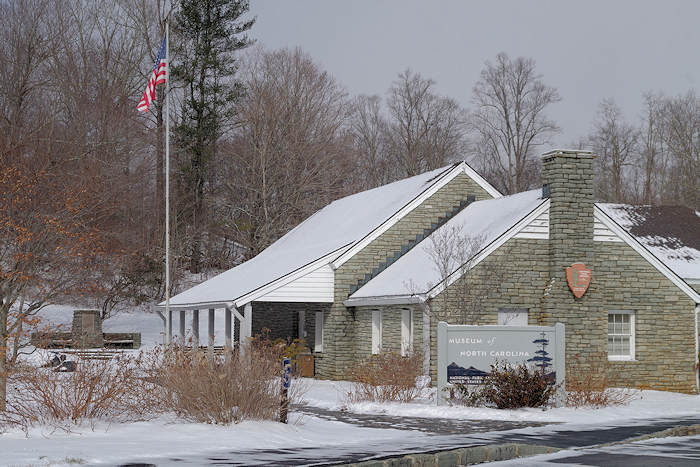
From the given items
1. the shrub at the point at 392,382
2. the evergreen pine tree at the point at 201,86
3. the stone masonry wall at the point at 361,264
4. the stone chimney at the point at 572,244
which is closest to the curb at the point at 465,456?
the shrub at the point at 392,382

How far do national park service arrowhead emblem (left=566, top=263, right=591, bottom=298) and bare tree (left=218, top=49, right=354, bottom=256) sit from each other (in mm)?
26843

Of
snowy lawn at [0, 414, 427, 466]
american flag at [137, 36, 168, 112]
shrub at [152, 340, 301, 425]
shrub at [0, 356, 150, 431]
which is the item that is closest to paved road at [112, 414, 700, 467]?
snowy lawn at [0, 414, 427, 466]

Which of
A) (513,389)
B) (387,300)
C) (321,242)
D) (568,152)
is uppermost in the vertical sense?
(568,152)

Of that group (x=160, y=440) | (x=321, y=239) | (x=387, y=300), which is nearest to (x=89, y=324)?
(x=321, y=239)

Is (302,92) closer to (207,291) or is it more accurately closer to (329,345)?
(207,291)

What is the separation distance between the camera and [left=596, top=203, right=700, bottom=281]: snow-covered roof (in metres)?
28.6

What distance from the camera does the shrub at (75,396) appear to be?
47.0ft

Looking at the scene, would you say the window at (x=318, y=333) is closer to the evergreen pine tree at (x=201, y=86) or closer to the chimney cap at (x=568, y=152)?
the chimney cap at (x=568, y=152)

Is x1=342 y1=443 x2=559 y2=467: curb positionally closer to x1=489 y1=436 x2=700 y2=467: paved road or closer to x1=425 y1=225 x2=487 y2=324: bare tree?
x1=489 y1=436 x2=700 y2=467: paved road

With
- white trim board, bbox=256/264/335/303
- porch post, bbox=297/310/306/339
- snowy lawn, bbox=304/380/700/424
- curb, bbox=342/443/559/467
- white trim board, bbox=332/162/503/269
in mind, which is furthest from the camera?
porch post, bbox=297/310/306/339

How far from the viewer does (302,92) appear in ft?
179

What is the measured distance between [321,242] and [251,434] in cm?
1853

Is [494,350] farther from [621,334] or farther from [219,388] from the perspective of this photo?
[621,334]

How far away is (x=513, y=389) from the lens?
1903 cm
